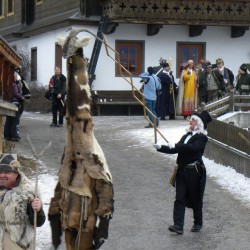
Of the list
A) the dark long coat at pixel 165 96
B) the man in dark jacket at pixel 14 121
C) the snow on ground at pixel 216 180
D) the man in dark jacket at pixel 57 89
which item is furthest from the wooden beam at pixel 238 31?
the man in dark jacket at pixel 14 121

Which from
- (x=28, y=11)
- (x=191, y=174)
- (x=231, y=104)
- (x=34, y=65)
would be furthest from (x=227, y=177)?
(x=28, y=11)

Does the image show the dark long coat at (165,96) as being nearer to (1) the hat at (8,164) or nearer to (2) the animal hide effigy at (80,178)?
(2) the animal hide effigy at (80,178)

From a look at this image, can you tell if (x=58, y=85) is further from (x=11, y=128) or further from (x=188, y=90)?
(x=188, y=90)

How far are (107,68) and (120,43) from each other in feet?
3.22

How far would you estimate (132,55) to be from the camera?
1101 inches

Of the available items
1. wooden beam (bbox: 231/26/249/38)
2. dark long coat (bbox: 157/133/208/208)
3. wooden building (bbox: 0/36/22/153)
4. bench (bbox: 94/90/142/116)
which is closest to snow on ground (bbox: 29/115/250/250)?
wooden building (bbox: 0/36/22/153)

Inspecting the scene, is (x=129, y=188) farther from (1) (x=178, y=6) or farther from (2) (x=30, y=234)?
(1) (x=178, y=6)

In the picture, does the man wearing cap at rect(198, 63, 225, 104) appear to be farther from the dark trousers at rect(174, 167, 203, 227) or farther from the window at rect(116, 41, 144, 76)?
the dark trousers at rect(174, 167, 203, 227)

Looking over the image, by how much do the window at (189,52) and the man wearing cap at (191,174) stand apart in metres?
17.7

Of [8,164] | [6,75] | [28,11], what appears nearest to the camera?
[8,164]

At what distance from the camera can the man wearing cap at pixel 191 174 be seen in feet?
34.7

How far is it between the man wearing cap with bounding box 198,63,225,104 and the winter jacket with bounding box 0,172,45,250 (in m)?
16.3

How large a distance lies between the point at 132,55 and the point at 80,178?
70.5ft

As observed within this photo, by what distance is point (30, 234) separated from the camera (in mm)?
6695
